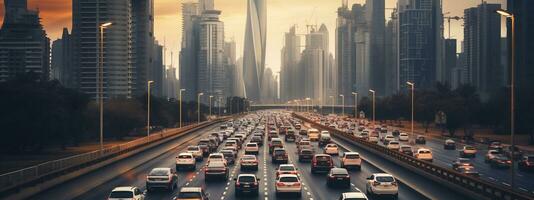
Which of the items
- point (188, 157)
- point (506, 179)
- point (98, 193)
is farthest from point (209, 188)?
point (506, 179)

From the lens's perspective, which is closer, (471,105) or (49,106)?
(49,106)

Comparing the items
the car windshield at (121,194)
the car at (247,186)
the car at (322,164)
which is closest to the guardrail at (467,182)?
the car at (322,164)

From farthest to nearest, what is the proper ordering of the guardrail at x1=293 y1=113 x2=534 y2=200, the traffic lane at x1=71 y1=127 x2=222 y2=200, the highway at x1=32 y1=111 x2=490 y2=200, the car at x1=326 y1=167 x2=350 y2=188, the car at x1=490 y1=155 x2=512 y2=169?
the car at x1=490 y1=155 x2=512 y2=169
the car at x1=326 y1=167 x2=350 y2=188
the traffic lane at x1=71 y1=127 x2=222 y2=200
the highway at x1=32 y1=111 x2=490 y2=200
the guardrail at x1=293 y1=113 x2=534 y2=200

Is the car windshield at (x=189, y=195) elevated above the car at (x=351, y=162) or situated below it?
above

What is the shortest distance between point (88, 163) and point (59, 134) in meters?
37.5

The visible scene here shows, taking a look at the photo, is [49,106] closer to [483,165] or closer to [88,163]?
[88,163]

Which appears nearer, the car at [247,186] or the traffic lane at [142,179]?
the car at [247,186]

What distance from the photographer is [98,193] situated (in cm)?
4081

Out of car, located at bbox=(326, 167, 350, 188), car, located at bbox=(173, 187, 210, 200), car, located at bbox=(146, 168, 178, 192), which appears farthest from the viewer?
car, located at bbox=(326, 167, 350, 188)

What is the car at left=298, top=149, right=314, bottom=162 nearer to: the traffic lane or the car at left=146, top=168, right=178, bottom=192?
the traffic lane

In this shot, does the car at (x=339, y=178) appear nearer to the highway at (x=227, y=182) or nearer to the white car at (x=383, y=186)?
the highway at (x=227, y=182)

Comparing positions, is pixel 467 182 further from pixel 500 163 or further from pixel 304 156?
pixel 304 156

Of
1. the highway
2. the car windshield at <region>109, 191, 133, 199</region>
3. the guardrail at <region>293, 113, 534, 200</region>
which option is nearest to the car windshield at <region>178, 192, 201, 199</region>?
the car windshield at <region>109, 191, 133, 199</region>

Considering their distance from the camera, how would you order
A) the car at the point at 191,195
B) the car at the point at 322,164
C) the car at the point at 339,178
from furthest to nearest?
the car at the point at 322,164 < the car at the point at 339,178 < the car at the point at 191,195
